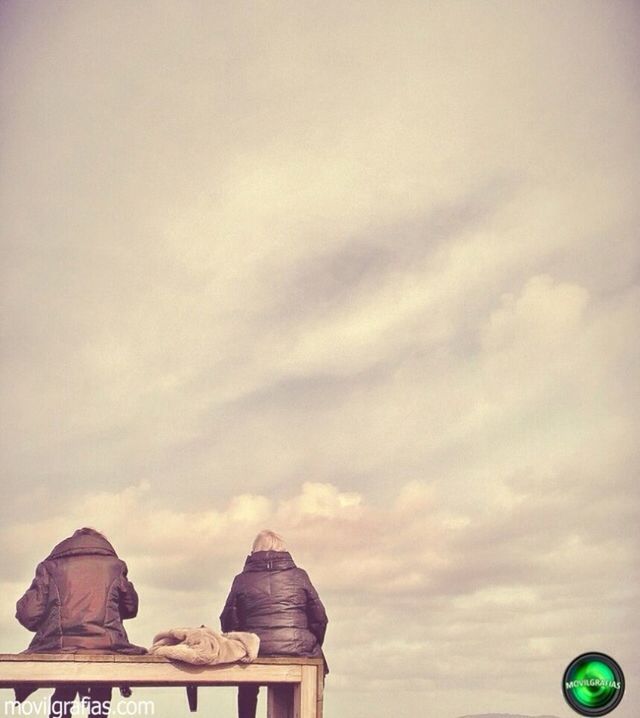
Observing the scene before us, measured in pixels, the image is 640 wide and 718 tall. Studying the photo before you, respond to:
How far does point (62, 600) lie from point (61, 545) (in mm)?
446

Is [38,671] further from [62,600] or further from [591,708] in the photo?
[591,708]

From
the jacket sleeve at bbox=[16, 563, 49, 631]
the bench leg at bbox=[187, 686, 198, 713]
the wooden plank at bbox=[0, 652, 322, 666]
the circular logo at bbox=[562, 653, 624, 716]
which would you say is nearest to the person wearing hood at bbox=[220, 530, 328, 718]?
the bench leg at bbox=[187, 686, 198, 713]

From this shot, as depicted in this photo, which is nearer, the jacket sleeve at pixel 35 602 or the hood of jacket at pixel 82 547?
the jacket sleeve at pixel 35 602

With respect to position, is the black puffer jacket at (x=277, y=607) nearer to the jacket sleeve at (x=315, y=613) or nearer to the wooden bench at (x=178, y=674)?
the jacket sleeve at (x=315, y=613)

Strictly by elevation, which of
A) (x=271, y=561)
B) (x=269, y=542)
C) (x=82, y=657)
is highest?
(x=269, y=542)

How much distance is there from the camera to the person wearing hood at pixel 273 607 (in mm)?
8469

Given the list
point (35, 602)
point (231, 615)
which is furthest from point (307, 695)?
point (35, 602)

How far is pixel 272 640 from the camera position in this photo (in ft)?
27.6

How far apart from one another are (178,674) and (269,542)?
1.72m

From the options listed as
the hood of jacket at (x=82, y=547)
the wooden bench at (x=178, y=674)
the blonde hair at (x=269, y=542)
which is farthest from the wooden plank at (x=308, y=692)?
the hood of jacket at (x=82, y=547)

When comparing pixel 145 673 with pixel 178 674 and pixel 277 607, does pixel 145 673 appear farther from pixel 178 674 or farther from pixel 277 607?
pixel 277 607

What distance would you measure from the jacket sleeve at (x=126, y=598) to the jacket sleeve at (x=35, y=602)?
1.88 ft

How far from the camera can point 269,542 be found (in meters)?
8.93

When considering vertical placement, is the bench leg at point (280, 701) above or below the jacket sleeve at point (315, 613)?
below
